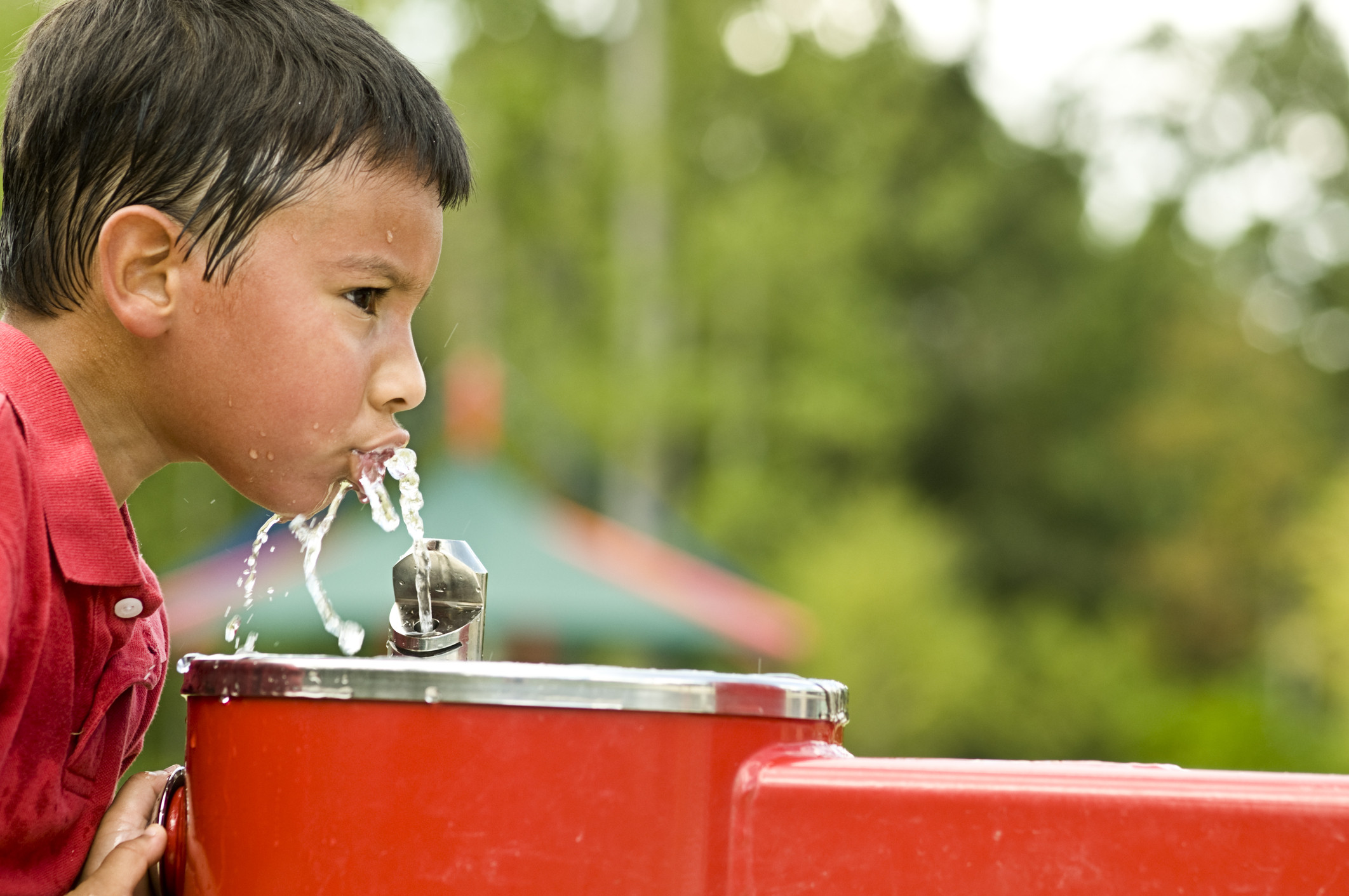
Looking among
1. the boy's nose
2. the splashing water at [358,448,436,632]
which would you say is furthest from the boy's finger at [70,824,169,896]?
the boy's nose

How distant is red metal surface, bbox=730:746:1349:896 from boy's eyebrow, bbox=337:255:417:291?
0.43m

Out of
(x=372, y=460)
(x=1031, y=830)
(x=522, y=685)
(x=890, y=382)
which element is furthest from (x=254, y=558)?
(x=890, y=382)

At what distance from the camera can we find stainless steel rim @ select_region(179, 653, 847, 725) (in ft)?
2.69

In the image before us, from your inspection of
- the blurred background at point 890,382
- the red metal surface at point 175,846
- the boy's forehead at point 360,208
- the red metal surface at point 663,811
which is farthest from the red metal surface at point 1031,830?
the blurred background at point 890,382

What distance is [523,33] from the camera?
480 inches

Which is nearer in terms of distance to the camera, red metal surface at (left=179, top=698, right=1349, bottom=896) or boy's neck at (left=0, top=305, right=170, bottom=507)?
red metal surface at (left=179, top=698, right=1349, bottom=896)

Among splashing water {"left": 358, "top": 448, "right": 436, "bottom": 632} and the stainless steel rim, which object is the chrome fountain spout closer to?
splashing water {"left": 358, "top": 448, "right": 436, "bottom": 632}

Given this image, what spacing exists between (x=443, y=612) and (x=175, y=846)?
22 centimetres

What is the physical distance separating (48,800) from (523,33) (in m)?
11.8

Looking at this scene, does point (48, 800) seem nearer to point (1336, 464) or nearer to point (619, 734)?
point (619, 734)

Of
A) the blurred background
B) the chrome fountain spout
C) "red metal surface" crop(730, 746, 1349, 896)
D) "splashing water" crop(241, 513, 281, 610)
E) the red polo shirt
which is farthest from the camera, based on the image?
the blurred background

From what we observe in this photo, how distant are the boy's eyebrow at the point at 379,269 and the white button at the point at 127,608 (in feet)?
0.85

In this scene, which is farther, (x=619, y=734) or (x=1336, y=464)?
(x=1336, y=464)

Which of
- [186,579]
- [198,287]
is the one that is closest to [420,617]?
[198,287]
